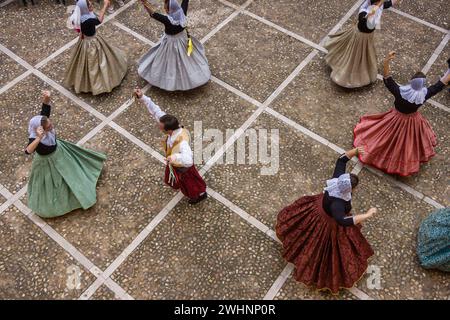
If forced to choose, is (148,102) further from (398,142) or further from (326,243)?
(398,142)

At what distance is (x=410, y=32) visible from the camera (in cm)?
880

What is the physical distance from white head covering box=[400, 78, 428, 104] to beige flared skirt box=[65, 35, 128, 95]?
4.46m

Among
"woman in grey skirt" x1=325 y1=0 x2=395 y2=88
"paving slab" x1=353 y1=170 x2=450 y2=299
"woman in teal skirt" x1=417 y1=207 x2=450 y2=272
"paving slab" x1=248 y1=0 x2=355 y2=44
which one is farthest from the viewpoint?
"paving slab" x1=248 y1=0 x2=355 y2=44

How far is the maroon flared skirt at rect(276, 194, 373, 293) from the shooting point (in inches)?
209

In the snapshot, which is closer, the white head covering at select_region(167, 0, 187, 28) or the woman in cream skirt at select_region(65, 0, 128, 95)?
the white head covering at select_region(167, 0, 187, 28)

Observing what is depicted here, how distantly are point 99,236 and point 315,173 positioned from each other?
126 inches

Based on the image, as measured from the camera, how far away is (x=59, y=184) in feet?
20.0

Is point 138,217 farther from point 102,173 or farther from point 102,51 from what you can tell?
point 102,51

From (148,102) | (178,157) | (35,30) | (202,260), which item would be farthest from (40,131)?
(35,30)

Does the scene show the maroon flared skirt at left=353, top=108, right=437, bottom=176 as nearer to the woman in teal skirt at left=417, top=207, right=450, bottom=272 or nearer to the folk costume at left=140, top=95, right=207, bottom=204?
the woman in teal skirt at left=417, top=207, right=450, bottom=272

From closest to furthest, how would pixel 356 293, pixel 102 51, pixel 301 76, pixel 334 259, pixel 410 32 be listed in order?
pixel 334 259 → pixel 356 293 → pixel 102 51 → pixel 301 76 → pixel 410 32

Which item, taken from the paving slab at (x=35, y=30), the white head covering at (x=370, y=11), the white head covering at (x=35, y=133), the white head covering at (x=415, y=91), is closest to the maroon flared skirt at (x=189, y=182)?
the white head covering at (x=35, y=133)

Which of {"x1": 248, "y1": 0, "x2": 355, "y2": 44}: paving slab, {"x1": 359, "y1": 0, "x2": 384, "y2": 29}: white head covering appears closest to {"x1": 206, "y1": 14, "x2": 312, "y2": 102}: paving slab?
{"x1": 248, "y1": 0, "x2": 355, "y2": 44}: paving slab
